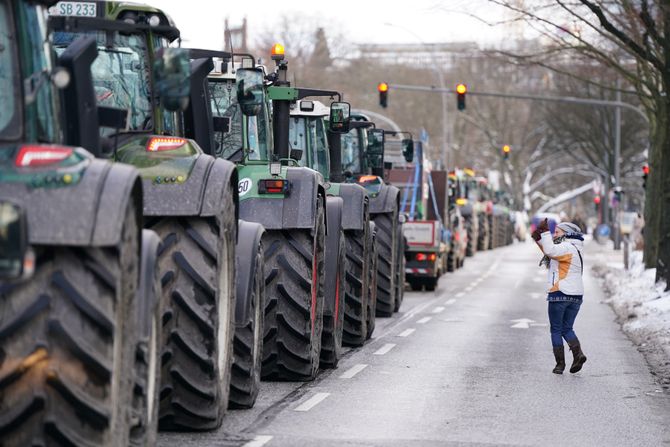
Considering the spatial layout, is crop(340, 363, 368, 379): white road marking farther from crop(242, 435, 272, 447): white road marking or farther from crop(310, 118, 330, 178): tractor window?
crop(242, 435, 272, 447): white road marking

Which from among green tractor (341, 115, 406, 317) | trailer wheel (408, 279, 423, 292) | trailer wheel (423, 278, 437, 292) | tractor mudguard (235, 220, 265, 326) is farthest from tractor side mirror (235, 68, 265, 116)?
trailer wheel (408, 279, 423, 292)

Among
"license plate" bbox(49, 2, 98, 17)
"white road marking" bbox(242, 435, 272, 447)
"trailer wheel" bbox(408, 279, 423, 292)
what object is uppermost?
"license plate" bbox(49, 2, 98, 17)

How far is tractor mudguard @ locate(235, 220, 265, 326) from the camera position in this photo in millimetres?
10633

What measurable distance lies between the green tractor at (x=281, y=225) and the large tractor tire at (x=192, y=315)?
2.74m

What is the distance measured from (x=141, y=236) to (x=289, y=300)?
5491 millimetres

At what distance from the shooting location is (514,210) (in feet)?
282

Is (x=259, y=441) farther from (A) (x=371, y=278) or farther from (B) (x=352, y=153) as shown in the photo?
(B) (x=352, y=153)

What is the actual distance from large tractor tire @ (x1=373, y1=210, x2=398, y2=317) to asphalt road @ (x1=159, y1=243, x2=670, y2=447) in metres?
0.89

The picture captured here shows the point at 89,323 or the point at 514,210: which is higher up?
the point at 89,323

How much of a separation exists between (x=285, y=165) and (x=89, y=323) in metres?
7.58

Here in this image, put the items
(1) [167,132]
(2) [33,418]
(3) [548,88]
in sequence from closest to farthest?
1. (2) [33,418]
2. (1) [167,132]
3. (3) [548,88]

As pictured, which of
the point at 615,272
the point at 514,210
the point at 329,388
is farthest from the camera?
the point at 514,210

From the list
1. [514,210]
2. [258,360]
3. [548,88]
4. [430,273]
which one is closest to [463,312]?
[430,273]

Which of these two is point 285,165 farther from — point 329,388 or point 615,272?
point 615,272
